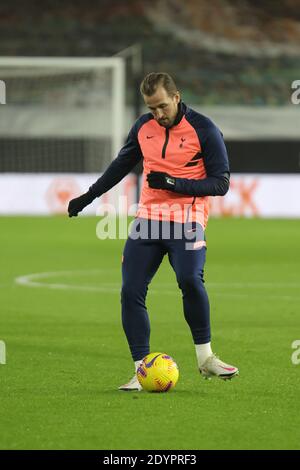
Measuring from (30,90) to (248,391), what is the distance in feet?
101

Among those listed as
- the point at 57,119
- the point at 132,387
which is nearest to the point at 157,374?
the point at 132,387

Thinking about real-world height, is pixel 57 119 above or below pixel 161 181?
below

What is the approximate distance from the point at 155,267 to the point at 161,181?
0.71 meters

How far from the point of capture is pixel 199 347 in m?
8.09

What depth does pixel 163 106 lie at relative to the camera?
7.67 meters

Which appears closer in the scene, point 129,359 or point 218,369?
point 218,369

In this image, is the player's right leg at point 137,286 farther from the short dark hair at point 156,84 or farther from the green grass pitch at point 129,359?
the short dark hair at point 156,84

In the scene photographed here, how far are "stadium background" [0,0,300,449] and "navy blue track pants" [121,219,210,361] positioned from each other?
0.43 meters

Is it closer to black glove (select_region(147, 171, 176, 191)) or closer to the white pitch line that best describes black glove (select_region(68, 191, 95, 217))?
black glove (select_region(147, 171, 176, 191))

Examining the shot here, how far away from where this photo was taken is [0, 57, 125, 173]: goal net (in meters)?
35.3

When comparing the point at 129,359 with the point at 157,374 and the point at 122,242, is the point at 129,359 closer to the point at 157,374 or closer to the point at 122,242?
the point at 157,374

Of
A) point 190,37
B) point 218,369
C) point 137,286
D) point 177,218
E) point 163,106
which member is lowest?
point 190,37
